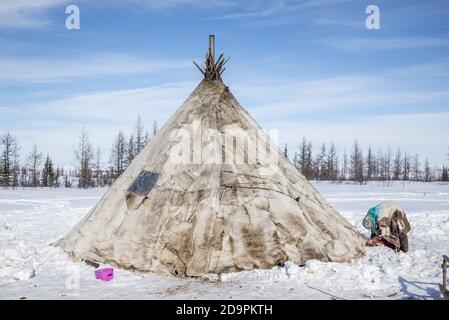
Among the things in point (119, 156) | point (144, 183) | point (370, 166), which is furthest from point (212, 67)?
point (370, 166)

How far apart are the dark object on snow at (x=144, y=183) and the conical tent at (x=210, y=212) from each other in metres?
0.02

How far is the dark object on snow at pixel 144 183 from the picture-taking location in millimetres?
8156

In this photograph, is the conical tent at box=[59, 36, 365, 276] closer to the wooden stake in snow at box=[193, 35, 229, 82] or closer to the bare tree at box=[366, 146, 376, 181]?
the wooden stake in snow at box=[193, 35, 229, 82]

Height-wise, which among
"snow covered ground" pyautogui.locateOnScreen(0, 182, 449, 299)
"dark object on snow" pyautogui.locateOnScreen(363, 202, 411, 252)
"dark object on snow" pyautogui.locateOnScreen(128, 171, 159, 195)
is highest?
"dark object on snow" pyautogui.locateOnScreen(128, 171, 159, 195)

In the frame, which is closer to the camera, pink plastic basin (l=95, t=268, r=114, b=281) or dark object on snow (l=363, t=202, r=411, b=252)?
pink plastic basin (l=95, t=268, r=114, b=281)

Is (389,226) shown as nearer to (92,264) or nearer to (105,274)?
(105,274)

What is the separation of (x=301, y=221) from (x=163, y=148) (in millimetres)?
3193

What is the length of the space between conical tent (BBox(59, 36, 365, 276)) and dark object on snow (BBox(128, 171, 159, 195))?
0.07ft

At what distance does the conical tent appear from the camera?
748 centimetres

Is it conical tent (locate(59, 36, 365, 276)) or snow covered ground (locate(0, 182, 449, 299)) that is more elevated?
conical tent (locate(59, 36, 365, 276))

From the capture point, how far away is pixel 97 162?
198 feet

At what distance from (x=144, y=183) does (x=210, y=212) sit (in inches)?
61.5

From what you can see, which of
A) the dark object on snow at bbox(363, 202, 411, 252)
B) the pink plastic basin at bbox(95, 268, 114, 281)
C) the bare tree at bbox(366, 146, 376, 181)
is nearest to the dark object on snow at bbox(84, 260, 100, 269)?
the pink plastic basin at bbox(95, 268, 114, 281)

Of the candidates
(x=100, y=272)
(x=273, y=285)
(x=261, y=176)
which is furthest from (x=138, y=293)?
(x=261, y=176)
